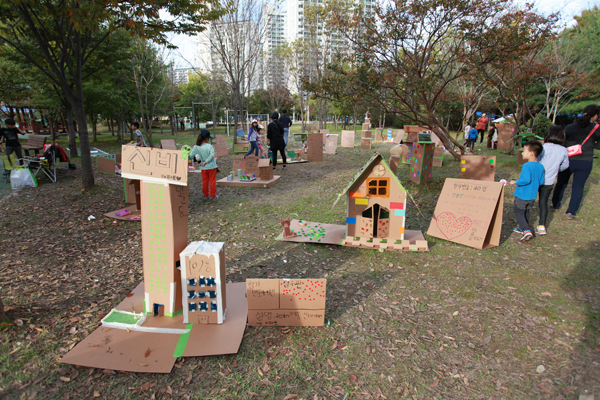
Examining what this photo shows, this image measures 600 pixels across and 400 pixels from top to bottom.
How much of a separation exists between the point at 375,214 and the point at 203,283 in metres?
2.96

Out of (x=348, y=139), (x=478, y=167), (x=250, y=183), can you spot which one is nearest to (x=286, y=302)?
(x=250, y=183)

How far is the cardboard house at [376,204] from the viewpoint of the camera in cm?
484

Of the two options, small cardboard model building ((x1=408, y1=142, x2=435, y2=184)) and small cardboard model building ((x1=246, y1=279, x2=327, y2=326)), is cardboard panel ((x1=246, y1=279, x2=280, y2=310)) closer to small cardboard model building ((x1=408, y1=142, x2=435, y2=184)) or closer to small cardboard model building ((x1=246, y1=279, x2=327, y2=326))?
small cardboard model building ((x1=246, y1=279, x2=327, y2=326))

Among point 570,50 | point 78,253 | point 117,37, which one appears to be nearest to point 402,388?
point 78,253

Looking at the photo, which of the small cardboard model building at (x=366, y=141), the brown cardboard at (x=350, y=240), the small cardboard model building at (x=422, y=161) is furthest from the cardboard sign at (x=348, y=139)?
the brown cardboard at (x=350, y=240)

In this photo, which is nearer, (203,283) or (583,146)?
(203,283)

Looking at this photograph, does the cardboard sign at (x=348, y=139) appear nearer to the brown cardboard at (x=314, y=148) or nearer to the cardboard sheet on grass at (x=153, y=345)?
the brown cardboard at (x=314, y=148)

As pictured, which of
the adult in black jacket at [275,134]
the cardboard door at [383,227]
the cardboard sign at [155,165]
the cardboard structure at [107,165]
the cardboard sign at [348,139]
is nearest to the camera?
the cardboard sign at [155,165]

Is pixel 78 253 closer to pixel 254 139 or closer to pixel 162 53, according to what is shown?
pixel 254 139

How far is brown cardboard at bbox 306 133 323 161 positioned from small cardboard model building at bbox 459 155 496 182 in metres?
6.21

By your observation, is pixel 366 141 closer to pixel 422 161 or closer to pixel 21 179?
pixel 422 161

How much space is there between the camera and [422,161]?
894 cm

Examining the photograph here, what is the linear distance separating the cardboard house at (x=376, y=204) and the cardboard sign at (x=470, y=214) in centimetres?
87

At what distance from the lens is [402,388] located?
2570mm
